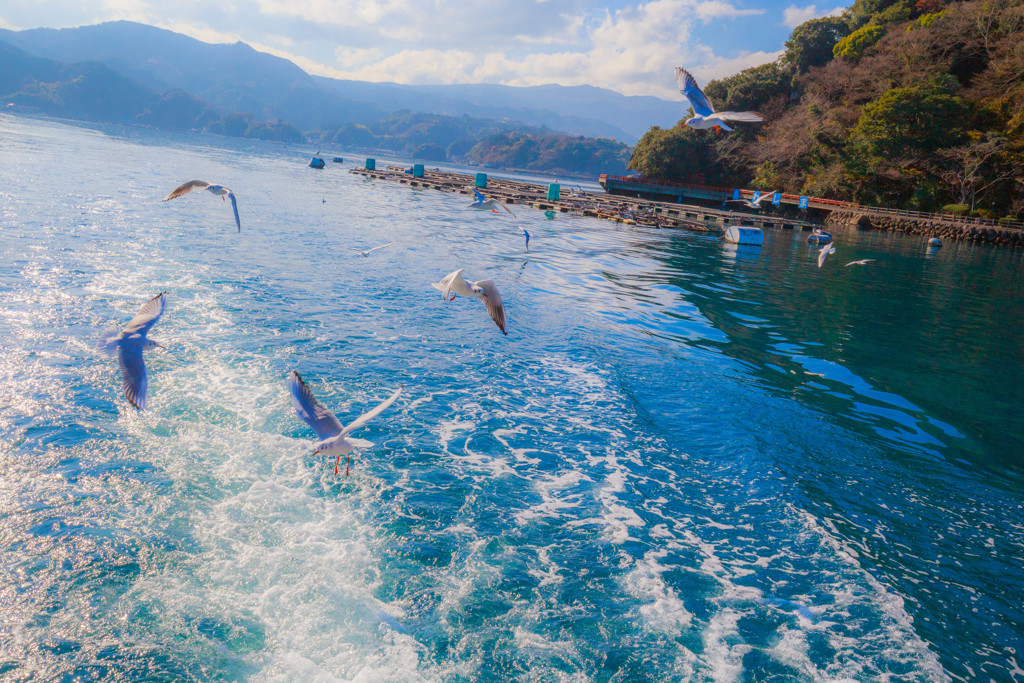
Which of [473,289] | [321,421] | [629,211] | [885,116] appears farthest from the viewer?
[885,116]

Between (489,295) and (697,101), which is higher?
(697,101)

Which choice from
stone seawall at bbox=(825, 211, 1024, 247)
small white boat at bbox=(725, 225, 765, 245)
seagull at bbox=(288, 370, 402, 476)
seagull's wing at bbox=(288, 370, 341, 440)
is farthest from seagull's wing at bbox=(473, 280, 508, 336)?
stone seawall at bbox=(825, 211, 1024, 247)

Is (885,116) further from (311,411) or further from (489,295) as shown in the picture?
(311,411)

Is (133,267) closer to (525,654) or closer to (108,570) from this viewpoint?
(108,570)

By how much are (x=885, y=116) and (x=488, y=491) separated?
5696 cm

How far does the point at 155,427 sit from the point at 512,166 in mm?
195914

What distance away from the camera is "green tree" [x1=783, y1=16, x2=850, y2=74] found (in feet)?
226

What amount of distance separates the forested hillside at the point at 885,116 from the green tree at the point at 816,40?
0.42 ft

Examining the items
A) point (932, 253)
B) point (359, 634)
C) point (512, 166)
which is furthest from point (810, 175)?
point (512, 166)

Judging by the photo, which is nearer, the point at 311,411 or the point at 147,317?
the point at 311,411

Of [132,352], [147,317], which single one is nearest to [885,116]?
[147,317]

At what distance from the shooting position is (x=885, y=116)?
4797 centimetres

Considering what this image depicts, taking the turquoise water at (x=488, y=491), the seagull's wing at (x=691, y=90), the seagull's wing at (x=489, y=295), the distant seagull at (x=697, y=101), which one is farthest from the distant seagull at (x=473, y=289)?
the seagull's wing at (x=691, y=90)

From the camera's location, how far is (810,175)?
196 ft
